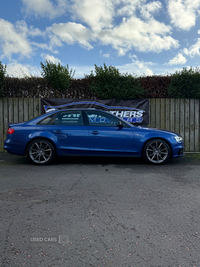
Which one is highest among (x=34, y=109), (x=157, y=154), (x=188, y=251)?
(x=34, y=109)

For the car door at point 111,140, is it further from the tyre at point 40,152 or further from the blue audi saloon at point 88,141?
the tyre at point 40,152

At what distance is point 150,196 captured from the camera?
4.47 m

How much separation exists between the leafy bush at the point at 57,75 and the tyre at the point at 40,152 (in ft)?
13.6

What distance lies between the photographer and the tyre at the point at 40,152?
24.2ft

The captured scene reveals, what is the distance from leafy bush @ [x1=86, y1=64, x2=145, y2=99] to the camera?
427 inches

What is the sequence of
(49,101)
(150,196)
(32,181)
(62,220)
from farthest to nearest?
(49,101), (32,181), (150,196), (62,220)

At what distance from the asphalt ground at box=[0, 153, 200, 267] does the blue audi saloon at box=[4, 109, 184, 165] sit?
1.21 m

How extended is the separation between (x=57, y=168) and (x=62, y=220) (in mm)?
3589

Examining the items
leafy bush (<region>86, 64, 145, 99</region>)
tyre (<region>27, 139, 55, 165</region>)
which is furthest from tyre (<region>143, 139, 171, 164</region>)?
leafy bush (<region>86, 64, 145, 99</region>)

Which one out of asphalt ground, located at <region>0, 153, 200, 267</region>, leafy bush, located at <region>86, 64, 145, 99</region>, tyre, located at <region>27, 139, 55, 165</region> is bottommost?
asphalt ground, located at <region>0, 153, 200, 267</region>

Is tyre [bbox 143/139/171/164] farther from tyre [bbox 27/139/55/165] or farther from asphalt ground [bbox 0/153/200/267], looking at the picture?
tyre [bbox 27/139/55/165]

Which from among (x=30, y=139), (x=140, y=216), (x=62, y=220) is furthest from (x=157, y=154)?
(x=62, y=220)

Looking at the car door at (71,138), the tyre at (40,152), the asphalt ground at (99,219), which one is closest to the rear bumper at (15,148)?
the tyre at (40,152)

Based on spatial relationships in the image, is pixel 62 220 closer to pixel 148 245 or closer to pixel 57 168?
pixel 148 245
